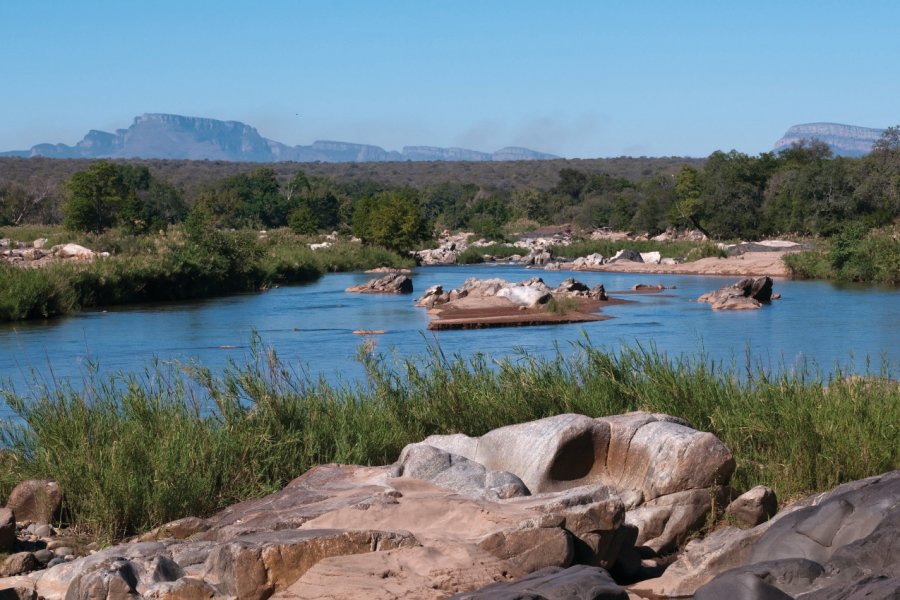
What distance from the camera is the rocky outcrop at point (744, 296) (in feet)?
119

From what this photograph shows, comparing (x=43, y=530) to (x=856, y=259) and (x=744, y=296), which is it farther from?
(x=856, y=259)

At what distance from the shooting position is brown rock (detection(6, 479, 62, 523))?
392 inches

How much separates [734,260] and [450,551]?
52.0 m

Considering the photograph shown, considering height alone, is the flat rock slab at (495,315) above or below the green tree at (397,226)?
below

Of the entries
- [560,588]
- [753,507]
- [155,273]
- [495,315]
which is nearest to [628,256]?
[155,273]

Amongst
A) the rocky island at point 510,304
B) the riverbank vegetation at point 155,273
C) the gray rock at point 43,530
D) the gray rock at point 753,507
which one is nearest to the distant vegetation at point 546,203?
the riverbank vegetation at point 155,273

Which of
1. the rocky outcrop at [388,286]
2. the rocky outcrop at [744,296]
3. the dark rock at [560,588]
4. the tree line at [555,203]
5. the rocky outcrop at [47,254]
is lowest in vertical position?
the rocky outcrop at [388,286]

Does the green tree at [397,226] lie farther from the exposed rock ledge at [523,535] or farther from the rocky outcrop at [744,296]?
the exposed rock ledge at [523,535]

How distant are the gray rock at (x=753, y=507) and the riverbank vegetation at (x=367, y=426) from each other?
73 cm

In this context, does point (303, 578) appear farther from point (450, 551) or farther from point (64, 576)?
point (64, 576)

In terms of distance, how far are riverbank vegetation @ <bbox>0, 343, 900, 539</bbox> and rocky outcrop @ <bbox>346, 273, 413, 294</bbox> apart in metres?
32.3

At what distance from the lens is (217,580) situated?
24.9 ft

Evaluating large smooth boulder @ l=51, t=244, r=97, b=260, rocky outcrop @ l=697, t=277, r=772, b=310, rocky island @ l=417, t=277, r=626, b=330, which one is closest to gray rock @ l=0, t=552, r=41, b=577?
rocky island @ l=417, t=277, r=626, b=330

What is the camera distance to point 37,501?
9.99 metres
